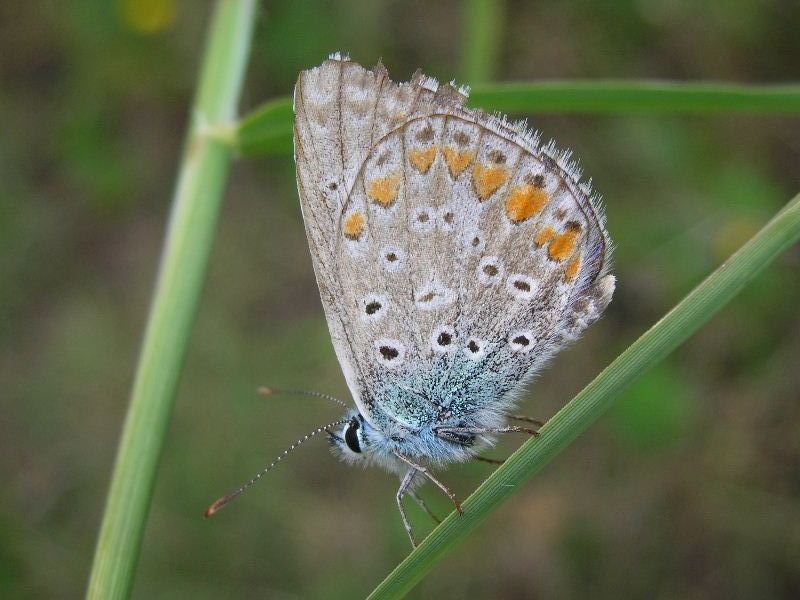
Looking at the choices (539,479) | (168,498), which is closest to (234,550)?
(168,498)

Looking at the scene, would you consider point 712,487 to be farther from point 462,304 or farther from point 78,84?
point 78,84

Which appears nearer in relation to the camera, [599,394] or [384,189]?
[599,394]

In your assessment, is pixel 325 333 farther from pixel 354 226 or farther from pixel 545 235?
pixel 545 235

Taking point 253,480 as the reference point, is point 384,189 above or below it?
above

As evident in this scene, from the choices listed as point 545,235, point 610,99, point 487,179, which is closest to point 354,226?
point 487,179

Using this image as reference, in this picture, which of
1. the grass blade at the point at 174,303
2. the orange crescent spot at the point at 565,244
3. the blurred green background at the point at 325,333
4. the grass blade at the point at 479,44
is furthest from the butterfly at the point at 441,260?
the blurred green background at the point at 325,333

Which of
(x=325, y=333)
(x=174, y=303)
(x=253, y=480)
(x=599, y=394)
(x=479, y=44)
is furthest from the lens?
(x=325, y=333)
